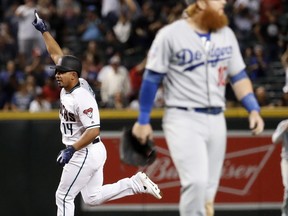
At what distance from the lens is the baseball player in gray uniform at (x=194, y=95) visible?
21.5 feet

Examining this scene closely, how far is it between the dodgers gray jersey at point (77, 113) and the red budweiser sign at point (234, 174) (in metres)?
3.00

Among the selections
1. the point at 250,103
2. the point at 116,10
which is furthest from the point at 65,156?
the point at 116,10

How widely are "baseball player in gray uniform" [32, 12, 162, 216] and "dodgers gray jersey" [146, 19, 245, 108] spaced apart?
180cm

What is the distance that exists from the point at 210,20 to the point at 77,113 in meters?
2.22

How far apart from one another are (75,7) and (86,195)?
9.59 m

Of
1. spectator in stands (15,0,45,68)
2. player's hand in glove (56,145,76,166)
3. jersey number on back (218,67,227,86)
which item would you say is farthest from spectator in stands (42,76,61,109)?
jersey number on back (218,67,227,86)

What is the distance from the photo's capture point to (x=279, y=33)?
1680 centimetres

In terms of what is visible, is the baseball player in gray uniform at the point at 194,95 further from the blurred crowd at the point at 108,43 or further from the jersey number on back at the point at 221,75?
the blurred crowd at the point at 108,43

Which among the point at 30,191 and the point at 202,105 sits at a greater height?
the point at 202,105

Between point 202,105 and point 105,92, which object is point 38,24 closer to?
point 202,105

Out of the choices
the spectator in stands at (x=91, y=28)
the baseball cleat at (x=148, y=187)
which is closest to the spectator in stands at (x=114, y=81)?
the spectator in stands at (x=91, y=28)

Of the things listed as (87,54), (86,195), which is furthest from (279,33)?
(86,195)

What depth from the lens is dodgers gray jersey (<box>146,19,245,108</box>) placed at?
21.7 ft

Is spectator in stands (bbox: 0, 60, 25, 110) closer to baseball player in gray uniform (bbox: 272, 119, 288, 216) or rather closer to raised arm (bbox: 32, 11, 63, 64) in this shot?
raised arm (bbox: 32, 11, 63, 64)
